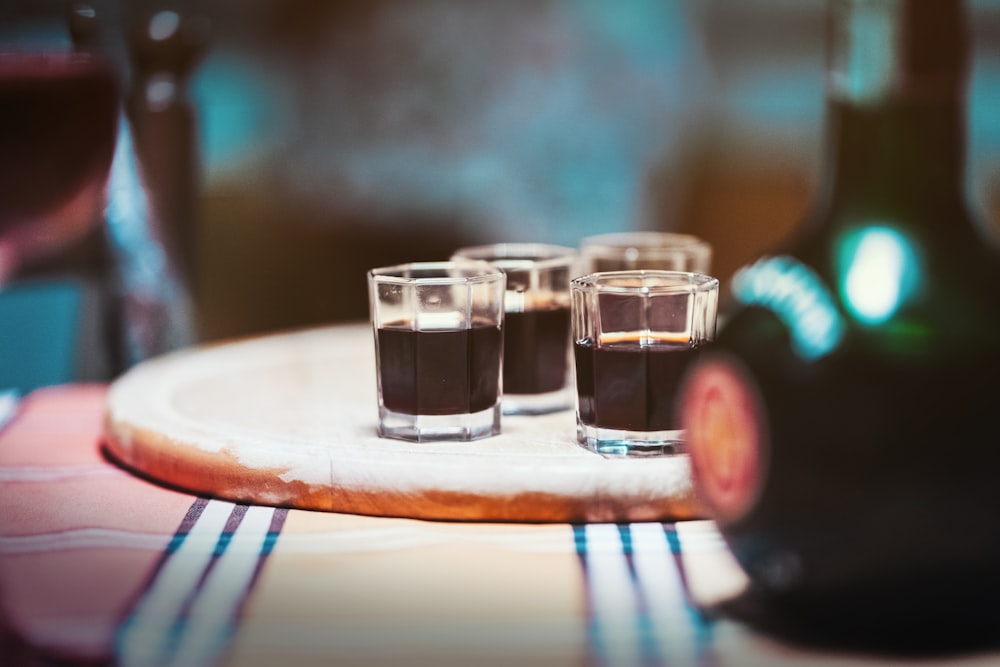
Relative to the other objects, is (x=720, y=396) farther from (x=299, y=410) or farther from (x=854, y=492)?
(x=299, y=410)

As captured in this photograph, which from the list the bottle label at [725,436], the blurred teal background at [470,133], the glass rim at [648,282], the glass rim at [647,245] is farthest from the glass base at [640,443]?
the blurred teal background at [470,133]

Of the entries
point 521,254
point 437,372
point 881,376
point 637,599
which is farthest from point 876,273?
point 521,254

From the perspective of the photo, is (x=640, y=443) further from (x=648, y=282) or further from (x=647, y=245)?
(x=647, y=245)

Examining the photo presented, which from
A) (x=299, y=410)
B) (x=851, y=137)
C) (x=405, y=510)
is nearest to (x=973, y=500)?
(x=851, y=137)

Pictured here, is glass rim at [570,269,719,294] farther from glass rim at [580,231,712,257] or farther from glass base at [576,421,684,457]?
glass rim at [580,231,712,257]

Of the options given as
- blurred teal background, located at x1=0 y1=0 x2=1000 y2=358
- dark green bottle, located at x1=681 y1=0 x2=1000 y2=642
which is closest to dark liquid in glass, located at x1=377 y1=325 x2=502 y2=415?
→ dark green bottle, located at x1=681 y1=0 x2=1000 y2=642
